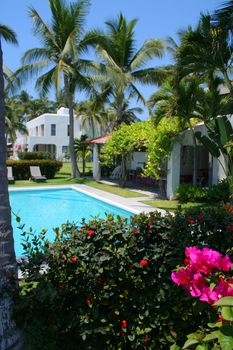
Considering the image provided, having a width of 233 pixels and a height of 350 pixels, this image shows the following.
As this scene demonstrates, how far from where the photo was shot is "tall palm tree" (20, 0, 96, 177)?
22062 mm

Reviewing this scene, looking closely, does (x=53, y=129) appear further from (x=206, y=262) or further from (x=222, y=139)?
(x=206, y=262)

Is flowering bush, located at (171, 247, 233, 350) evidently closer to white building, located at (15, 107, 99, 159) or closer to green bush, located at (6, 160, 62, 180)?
green bush, located at (6, 160, 62, 180)

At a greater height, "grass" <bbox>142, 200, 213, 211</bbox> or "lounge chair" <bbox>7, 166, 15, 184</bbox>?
"lounge chair" <bbox>7, 166, 15, 184</bbox>

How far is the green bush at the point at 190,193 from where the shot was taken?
14.5m

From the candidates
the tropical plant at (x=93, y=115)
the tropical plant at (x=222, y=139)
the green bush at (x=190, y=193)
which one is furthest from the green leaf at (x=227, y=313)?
the tropical plant at (x=93, y=115)

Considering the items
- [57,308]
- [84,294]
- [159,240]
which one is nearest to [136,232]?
[159,240]

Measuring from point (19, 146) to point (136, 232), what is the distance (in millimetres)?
52427

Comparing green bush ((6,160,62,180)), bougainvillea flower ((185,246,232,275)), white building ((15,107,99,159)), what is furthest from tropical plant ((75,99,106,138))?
bougainvillea flower ((185,246,232,275))

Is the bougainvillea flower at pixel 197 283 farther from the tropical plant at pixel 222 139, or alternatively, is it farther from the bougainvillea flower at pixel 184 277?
the tropical plant at pixel 222 139

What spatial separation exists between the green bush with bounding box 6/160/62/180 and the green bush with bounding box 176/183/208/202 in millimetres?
12134

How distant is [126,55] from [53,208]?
1314 cm

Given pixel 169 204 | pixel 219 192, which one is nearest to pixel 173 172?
pixel 169 204

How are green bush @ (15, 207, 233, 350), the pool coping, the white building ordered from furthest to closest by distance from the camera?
the white building → the pool coping → green bush @ (15, 207, 233, 350)

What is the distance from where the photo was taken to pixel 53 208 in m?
15.9
